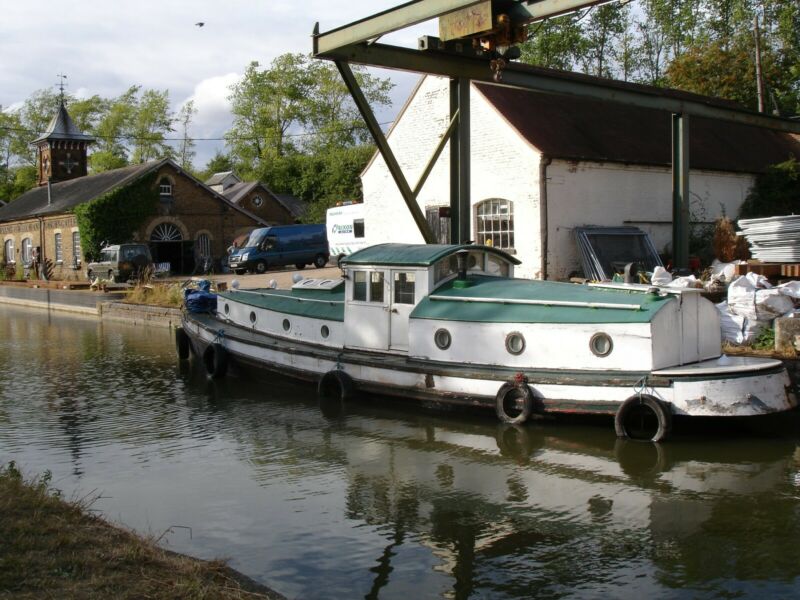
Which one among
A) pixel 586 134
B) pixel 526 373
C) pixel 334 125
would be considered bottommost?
pixel 526 373

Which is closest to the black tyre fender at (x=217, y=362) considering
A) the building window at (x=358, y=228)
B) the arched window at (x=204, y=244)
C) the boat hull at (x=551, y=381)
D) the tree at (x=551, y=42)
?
the boat hull at (x=551, y=381)

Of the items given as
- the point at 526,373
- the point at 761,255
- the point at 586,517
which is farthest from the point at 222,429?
the point at 761,255

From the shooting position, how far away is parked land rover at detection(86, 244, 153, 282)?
34969 mm

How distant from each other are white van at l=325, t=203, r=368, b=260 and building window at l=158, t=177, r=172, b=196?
41.8 feet

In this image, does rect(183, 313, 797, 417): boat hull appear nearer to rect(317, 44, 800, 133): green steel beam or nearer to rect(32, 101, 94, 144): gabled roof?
rect(317, 44, 800, 133): green steel beam

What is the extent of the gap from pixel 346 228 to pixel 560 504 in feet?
77.3

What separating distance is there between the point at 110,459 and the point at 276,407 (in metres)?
3.65

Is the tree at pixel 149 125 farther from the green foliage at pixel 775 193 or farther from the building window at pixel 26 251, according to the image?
the green foliage at pixel 775 193

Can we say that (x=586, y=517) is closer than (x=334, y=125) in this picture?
Yes

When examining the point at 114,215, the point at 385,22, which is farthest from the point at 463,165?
the point at 114,215

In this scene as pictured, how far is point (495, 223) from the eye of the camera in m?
22.0

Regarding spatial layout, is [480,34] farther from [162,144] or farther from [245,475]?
[162,144]

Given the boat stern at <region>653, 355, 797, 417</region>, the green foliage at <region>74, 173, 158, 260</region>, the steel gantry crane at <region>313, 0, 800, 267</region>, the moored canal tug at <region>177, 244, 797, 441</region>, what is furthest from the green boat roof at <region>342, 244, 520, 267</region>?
the green foliage at <region>74, 173, 158, 260</region>

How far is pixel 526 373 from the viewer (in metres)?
11.5
